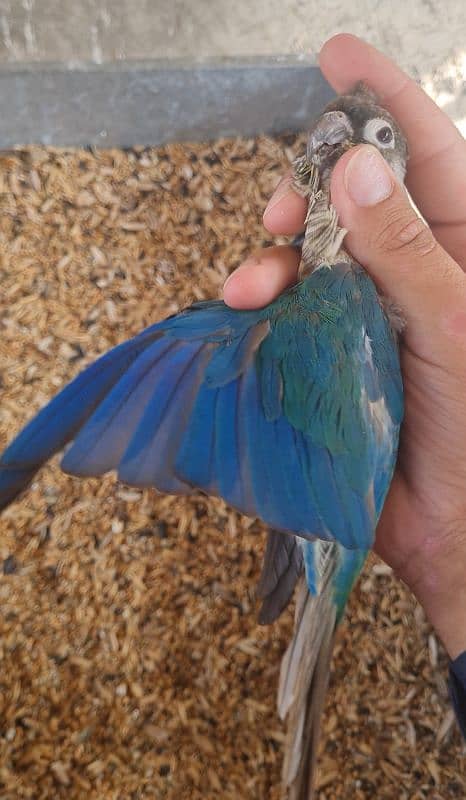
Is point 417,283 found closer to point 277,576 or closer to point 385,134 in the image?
point 385,134

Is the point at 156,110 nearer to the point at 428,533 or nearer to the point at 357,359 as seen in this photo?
the point at 357,359

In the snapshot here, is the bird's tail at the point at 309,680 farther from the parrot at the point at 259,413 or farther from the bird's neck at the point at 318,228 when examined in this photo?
the bird's neck at the point at 318,228

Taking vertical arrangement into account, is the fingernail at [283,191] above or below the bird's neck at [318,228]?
above

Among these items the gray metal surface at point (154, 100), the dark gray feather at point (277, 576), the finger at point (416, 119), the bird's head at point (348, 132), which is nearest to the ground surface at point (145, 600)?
the gray metal surface at point (154, 100)

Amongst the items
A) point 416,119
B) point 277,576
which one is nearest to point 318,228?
point 416,119

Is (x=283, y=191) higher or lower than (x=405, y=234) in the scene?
higher

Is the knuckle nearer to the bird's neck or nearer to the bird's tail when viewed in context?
the bird's neck
